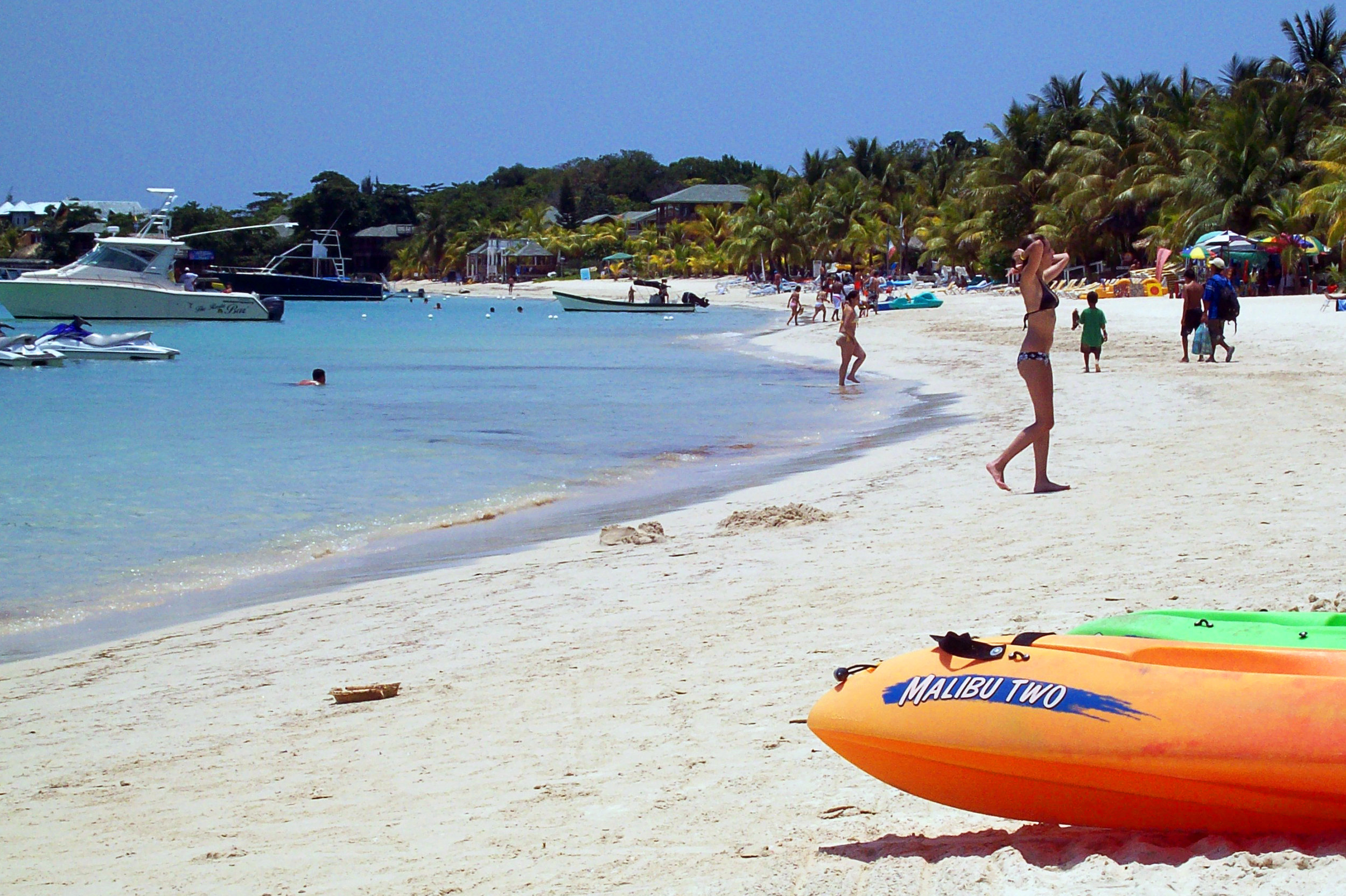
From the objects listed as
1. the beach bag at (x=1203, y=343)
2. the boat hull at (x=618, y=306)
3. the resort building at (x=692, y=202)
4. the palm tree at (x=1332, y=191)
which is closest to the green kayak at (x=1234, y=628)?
the beach bag at (x=1203, y=343)

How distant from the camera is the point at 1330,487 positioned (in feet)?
22.2

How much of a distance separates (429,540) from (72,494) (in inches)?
172

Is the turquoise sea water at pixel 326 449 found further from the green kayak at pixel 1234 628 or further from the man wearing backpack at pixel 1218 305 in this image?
the green kayak at pixel 1234 628

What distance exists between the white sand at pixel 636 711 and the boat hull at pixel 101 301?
39042 mm

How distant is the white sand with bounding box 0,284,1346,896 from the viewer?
2896mm

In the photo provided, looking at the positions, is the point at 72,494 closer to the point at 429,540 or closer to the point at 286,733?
the point at 429,540

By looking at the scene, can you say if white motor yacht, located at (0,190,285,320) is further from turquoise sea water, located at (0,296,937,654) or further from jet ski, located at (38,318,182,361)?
turquoise sea water, located at (0,296,937,654)

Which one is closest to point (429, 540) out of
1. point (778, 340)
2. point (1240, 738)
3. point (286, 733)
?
point (286, 733)

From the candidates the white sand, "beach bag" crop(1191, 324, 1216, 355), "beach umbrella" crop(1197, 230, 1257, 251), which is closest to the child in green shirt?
"beach bag" crop(1191, 324, 1216, 355)

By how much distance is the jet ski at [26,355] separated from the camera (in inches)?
1040

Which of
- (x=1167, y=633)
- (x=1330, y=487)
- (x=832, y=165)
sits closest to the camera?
(x=1167, y=633)

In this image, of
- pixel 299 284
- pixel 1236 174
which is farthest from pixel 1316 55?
pixel 299 284

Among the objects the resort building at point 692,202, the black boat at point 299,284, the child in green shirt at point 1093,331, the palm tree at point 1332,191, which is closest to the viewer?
the child in green shirt at point 1093,331

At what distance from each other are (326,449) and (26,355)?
16.8 meters
